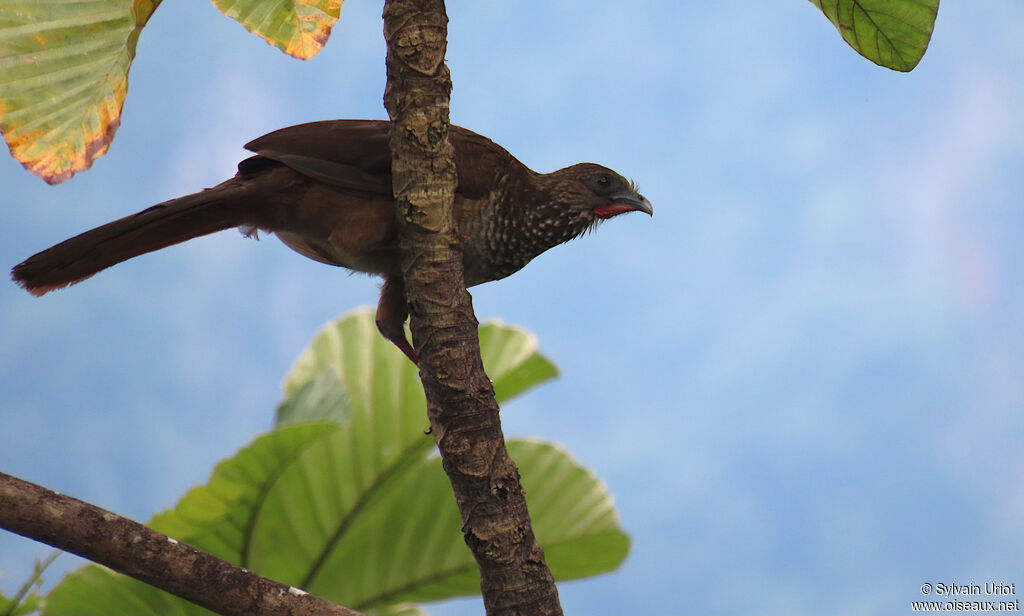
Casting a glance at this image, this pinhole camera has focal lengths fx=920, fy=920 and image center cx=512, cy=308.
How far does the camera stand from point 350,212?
2.05m

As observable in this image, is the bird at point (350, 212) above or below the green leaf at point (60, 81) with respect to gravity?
below

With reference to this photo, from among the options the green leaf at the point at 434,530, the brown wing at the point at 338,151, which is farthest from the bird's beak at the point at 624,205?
the green leaf at the point at 434,530

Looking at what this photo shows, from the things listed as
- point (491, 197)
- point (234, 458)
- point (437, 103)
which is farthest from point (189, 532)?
point (437, 103)

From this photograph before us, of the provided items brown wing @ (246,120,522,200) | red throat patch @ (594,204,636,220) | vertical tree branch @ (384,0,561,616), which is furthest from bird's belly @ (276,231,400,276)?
red throat patch @ (594,204,636,220)

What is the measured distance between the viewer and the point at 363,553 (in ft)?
10.00

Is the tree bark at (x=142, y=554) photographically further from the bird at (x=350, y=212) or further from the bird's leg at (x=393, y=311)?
the bird's leg at (x=393, y=311)

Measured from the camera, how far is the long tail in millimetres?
1867

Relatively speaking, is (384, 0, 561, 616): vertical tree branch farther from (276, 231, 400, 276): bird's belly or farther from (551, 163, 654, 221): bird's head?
(551, 163, 654, 221): bird's head

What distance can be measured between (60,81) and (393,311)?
2.87 ft

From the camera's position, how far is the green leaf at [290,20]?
1.98 m

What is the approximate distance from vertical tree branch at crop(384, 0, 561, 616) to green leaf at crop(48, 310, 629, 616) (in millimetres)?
1045

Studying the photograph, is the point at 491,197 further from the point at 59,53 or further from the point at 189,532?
the point at 189,532

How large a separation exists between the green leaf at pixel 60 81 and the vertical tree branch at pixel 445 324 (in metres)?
0.71

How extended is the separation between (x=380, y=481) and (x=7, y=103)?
159cm
